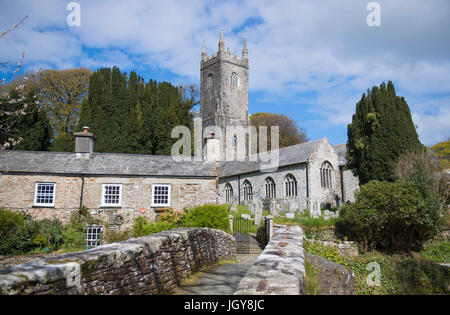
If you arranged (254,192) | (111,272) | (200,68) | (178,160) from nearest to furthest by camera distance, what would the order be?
1. (111,272)
2. (178,160)
3. (254,192)
4. (200,68)

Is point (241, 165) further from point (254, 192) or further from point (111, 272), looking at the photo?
point (111, 272)

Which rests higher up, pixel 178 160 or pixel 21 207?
pixel 178 160

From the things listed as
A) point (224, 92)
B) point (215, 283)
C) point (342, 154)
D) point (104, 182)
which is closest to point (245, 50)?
point (224, 92)

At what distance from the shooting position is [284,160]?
32562 millimetres

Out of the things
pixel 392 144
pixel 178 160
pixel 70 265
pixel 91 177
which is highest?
pixel 392 144

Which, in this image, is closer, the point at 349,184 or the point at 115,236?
the point at 115,236

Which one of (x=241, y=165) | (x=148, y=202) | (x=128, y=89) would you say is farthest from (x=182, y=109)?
(x=148, y=202)

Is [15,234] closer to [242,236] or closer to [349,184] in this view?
[242,236]

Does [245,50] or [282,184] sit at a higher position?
[245,50]

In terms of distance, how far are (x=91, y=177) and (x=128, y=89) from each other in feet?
53.1

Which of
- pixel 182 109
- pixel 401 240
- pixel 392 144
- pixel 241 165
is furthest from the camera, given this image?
pixel 241 165

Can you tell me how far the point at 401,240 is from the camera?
15594 mm

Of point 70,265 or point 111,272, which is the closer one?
point 70,265

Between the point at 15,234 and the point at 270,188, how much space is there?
79.4 feet
